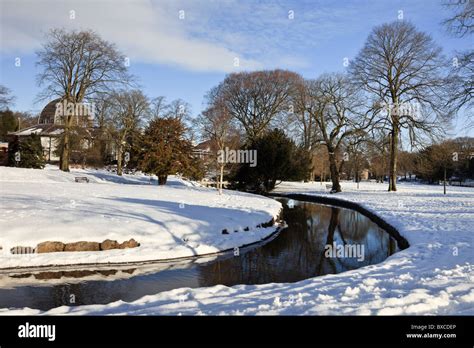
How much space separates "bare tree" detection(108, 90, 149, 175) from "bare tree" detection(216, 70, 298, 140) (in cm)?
1087

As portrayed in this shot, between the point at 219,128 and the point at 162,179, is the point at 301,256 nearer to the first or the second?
the point at 219,128

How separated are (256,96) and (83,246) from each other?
39445mm

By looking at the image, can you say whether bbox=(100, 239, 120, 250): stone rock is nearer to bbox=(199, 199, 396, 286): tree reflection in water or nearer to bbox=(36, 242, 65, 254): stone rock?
bbox=(36, 242, 65, 254): stone rock

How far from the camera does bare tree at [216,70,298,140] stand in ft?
155

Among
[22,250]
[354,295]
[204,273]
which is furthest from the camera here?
[22,250]

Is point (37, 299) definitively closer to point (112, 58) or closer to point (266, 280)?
point (266, 280)

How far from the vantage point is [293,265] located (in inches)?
420

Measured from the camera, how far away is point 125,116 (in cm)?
4794

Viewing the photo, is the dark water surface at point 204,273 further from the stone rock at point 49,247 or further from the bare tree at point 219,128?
the bare tree at point 219,128

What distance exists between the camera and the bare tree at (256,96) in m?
47.1

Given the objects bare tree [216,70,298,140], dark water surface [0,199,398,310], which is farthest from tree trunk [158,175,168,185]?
dark water surface [0,199,398,310]

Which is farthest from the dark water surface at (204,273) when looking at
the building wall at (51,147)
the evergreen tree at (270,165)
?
the building wall at (51,147)

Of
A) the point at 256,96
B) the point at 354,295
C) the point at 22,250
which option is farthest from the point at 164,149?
the point at 354,295
